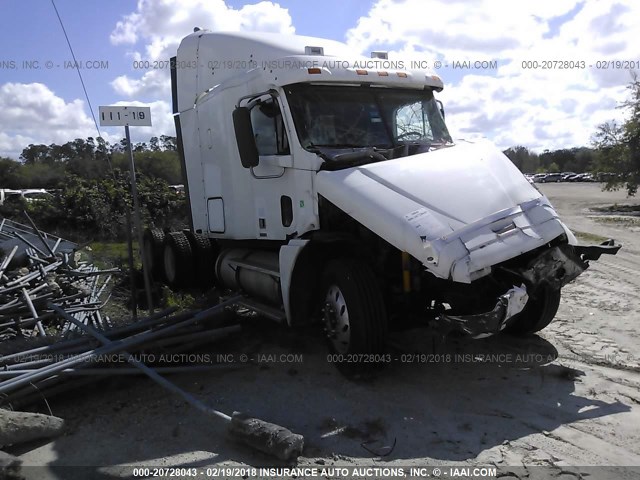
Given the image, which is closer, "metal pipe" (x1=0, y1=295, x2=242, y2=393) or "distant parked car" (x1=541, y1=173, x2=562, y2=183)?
"metal pipe" (x1=0, y1=295, x2=242, y2=393)

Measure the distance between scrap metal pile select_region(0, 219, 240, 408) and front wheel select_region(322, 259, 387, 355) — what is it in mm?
1315

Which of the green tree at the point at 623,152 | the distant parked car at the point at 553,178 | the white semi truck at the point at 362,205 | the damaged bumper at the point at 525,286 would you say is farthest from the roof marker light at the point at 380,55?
the distant parked car at the point at 553,178

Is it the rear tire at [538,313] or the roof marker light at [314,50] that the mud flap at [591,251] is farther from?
the roof marker light at [314,50]

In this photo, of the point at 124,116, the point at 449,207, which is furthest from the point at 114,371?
the point at 124,116

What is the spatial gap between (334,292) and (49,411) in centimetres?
259

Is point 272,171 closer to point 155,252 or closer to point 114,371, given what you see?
point 114,371

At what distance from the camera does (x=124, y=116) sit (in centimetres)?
698

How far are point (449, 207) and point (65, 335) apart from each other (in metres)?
3.85

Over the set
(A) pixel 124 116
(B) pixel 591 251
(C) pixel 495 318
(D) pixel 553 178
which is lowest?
(D) pixel 553 178

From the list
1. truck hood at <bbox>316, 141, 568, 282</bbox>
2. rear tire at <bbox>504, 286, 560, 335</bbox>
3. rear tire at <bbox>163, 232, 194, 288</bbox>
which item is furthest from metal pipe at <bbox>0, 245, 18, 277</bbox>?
rear tire at <bbox>504, 286, 560, 335</bbox>

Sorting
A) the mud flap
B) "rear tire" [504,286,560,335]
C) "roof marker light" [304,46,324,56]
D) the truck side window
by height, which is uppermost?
"roof marker light" [304,46,324,56]

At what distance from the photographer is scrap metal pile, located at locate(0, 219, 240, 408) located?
480 centimetres

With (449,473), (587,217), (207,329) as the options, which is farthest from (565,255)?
(587,217)

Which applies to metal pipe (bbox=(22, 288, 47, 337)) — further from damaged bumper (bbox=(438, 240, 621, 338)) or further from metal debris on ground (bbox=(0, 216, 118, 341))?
damaged bumper (bbox=(438, 240, 621, 338))
